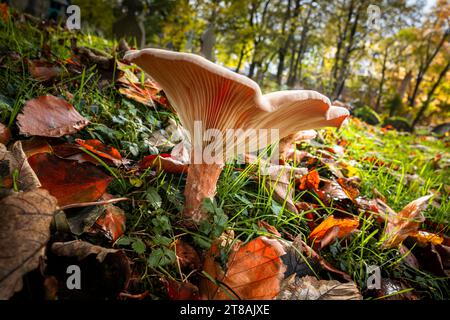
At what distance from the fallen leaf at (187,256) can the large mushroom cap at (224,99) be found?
1.74ft

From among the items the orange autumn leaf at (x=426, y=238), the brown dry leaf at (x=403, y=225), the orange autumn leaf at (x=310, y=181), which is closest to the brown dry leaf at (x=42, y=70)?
the orange autumn leaf at (x=310, y=181)

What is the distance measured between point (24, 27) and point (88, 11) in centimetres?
1275

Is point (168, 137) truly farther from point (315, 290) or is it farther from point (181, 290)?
point (315, 290)

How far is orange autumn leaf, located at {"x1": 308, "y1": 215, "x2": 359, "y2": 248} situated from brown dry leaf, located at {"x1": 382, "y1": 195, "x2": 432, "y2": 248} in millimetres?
226

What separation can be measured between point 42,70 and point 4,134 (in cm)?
83

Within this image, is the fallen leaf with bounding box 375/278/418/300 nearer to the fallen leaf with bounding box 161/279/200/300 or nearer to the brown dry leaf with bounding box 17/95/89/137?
the fallen leaf with bounding box 161/279/200/300

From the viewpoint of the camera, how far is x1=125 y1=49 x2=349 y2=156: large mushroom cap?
0.89m

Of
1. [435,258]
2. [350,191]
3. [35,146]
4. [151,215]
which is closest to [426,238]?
[435,258]

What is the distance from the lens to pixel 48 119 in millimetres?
1377

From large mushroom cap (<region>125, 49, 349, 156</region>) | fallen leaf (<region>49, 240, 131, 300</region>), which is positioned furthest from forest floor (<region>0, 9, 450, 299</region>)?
large mushroom cap (<region>125, 49, 349, 156</region>)

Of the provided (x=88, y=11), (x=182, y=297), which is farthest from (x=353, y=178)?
(x=88, y=11)

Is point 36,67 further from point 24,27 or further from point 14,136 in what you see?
point 24,27

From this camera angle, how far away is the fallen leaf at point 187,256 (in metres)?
1.10

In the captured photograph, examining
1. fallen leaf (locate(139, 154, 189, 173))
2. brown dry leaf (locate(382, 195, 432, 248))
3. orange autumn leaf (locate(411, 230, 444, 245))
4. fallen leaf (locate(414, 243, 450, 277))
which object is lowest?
fallen leaf (locate(414, 243, 450, 277))
